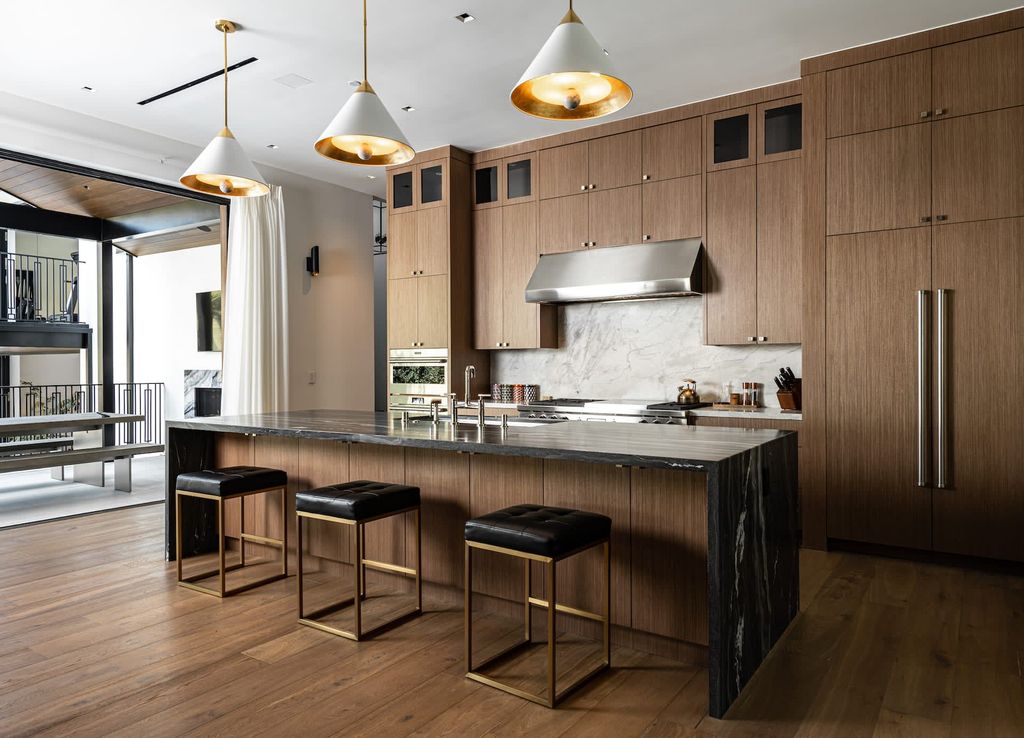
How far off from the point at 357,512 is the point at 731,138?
3586mm

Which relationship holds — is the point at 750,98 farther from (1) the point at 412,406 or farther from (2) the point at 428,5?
(1) the point at 412,406

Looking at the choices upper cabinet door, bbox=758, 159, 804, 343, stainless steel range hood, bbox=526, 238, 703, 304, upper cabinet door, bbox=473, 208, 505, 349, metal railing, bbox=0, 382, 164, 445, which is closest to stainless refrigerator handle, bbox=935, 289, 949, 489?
upper cabinet door, bbox=758, 159, 804, 343

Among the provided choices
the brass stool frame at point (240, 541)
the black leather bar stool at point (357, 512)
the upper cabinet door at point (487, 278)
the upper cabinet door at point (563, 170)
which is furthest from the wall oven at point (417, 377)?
the black leather bar stool at point (357, 512)

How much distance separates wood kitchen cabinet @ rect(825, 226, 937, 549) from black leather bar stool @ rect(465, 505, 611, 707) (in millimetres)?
2122

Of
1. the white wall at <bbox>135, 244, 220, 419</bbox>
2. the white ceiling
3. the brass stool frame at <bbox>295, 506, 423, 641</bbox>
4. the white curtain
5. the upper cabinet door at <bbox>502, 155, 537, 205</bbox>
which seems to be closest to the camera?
the brass stool frame at <bbox>295, 506, 423, 641</bbox>

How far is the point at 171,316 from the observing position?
10.2 meters

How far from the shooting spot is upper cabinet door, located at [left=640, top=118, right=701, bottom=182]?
4.82m

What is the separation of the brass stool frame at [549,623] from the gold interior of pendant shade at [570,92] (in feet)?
5.28

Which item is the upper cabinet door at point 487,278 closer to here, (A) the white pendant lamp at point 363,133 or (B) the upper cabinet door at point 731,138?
(B) the upper cabinet door at point 731,138

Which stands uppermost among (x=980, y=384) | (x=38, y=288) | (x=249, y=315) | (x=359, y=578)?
(x=38, y=288)

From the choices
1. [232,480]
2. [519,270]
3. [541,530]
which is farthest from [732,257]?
[232,480]

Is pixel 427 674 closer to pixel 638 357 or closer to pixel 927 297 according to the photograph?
pixel 927 297

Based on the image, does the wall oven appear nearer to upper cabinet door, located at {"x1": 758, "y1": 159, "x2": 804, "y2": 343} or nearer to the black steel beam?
the black steel beam

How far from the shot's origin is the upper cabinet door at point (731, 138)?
4.60 metres
